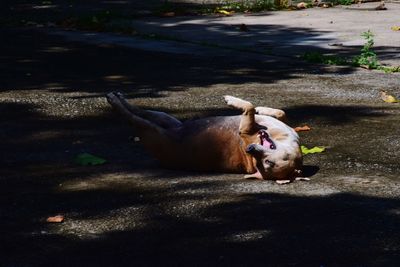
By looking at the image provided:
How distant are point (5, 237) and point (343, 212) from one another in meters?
1.71

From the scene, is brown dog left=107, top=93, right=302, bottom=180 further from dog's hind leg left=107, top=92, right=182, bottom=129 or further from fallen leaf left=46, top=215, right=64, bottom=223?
fallen leaf left=46, top=215, right=64, bottom=223

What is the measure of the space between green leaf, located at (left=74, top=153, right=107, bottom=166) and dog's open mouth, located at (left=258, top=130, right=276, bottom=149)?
46.0 inches

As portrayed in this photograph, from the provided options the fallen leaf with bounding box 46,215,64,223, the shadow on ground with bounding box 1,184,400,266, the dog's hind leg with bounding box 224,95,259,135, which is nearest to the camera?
the shadow on ground with bounding box 1,184,400,266

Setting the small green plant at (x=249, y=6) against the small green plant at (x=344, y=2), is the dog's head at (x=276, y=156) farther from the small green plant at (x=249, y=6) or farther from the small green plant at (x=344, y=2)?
the small green plant at (x=344, y=2)

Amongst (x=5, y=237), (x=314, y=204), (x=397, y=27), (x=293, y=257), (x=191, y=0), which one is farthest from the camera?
(x=191, y=0)

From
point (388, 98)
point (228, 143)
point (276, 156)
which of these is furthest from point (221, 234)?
point (388, 98)

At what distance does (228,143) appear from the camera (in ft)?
19.7

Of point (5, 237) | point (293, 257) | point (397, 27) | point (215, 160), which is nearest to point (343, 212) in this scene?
point (293, 257)

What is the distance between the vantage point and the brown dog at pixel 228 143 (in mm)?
5824

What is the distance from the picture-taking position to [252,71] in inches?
391

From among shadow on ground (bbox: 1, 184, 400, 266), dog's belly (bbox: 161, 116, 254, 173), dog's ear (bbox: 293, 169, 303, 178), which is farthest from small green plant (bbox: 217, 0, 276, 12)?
shadow on ground (bbox: 1, 184, 400, 266)

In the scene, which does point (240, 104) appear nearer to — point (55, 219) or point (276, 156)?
point (276, 156)

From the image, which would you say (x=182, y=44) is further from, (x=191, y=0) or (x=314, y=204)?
(x=314, y=204)

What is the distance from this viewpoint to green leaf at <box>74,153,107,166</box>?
21.4 feet
